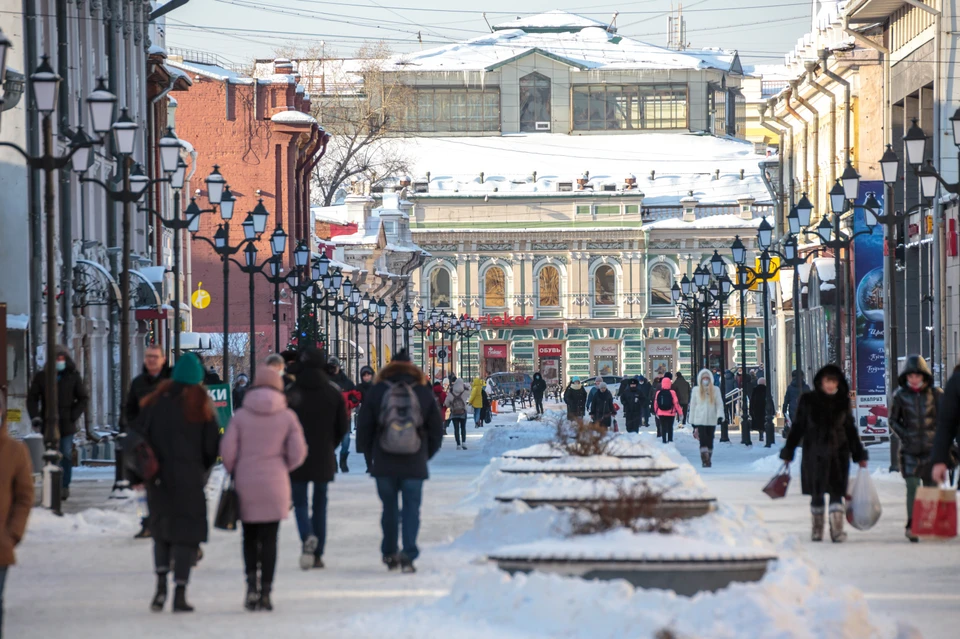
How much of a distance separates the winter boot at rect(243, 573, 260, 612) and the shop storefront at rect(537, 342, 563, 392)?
79.2 meters

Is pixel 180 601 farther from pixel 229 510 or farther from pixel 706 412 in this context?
pixel 706 412

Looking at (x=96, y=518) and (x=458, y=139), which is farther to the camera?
(x=458, y=139)

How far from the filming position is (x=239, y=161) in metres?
57.6

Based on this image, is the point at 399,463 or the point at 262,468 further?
the point at 399,463

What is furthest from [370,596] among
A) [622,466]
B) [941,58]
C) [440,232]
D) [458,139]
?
[458,139]

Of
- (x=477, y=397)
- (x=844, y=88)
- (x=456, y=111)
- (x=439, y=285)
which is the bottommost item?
(x=477, y=397)

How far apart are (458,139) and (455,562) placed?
85.4 metres

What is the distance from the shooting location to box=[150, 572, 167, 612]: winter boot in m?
10.5

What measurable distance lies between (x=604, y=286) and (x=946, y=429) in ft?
260

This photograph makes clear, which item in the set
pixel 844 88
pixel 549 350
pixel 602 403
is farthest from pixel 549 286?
pixel 602 403

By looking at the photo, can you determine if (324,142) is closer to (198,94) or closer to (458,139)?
(198,94)

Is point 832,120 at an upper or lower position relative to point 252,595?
upper

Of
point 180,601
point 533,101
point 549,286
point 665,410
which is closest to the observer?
point 180,601

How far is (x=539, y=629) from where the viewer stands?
8.94m
